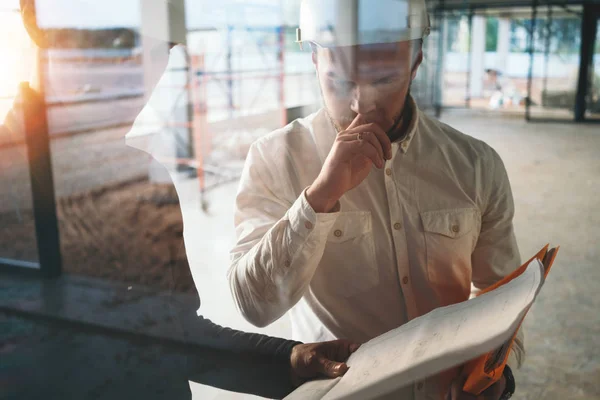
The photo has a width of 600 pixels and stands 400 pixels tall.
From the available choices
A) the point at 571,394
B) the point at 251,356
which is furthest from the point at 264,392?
the point at 571,394

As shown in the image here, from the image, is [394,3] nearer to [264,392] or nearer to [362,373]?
[362,373]

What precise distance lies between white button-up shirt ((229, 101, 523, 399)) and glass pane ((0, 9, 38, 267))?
23 cm

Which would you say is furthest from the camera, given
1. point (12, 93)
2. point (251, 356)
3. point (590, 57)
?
point (590, 57)

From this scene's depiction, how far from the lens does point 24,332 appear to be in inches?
22.3

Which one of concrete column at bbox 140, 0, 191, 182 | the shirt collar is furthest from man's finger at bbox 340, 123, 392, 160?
concrete column at bbox 140, 0, 191, 182

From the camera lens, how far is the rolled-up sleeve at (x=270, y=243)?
58cm

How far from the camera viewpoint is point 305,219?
1.88 feet

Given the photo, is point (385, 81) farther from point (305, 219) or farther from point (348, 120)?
point (305, 219)

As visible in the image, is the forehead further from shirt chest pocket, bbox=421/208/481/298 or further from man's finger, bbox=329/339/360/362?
man's finger, bbox=329/339/360/362

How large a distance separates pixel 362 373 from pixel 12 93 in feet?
1.43

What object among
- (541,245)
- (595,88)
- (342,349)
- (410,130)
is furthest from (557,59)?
(342,349)

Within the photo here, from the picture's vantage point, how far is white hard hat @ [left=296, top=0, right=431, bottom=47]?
1.87 feet

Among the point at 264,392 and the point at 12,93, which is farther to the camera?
the point at 264,392

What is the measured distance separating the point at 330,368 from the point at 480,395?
0.69 feet
